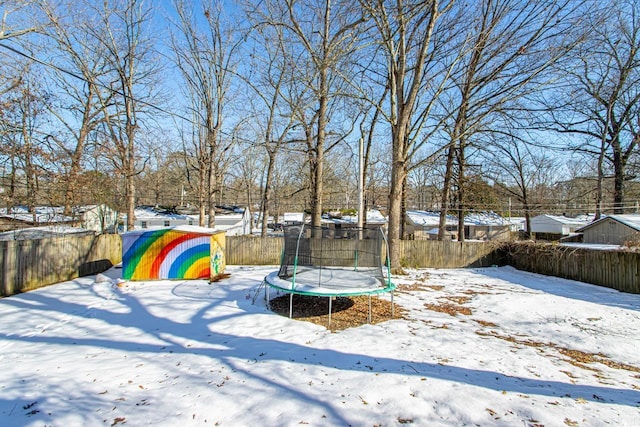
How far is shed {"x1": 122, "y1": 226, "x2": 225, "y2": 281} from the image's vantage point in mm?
10844

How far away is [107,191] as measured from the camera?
1623 centimetres

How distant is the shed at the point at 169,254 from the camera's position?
1084cm

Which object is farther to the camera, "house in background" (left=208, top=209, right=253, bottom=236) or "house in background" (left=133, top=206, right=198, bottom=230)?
"house in background" (left=133, top=206, right=198, bottom=230)

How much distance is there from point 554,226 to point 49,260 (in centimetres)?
3839

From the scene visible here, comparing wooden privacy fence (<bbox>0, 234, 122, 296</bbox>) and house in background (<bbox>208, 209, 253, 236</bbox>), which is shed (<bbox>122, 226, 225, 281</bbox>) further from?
house in background (<bbox>208, 209, 253, 236</bbox>)

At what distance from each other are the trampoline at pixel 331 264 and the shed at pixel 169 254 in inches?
161

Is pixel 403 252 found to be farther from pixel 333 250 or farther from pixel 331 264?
pixel 333 250

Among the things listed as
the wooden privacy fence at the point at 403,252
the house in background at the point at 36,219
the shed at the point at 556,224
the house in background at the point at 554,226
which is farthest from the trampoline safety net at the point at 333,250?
the shed at the point at 556,224

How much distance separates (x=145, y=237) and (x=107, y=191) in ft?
24.2

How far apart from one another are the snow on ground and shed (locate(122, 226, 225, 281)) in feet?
8.96

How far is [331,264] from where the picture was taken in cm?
878

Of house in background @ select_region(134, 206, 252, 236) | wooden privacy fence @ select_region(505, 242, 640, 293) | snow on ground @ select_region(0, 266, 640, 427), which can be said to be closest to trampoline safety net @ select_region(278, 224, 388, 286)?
snow on ground @ select_region(0, 266, 640, 427)

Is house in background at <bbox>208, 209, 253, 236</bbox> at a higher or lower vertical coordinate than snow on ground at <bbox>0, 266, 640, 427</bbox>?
higher

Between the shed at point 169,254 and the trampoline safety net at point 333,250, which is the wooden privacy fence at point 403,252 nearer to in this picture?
the shed at point 169,254
